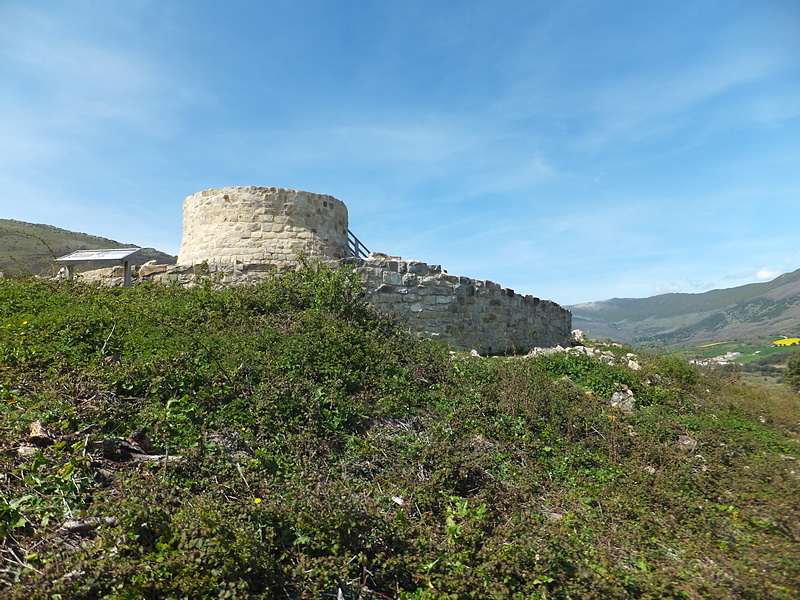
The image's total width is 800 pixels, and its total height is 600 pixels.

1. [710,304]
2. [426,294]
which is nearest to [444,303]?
[426,294]

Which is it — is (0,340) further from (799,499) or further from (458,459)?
(799,499)

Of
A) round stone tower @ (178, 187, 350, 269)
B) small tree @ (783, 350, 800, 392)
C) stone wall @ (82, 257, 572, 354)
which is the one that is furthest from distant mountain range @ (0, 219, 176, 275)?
small tree @ (783, 350, 800, 392)

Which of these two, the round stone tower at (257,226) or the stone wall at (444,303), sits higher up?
the round stone tower at (257,226)

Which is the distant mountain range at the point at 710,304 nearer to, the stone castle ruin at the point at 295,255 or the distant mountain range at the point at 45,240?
the distant mountain range at the point at 45,240

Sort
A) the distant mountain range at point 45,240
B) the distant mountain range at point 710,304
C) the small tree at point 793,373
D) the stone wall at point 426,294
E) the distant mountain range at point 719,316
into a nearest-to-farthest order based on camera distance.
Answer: the stone wall at point 426,294
the small tree at point 793,373
the distant mountain range at point 710,304
the distant mountain range at point 719,316
the distant mountain range at point 45,240

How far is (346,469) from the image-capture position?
460cm

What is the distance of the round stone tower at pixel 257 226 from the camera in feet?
34.7

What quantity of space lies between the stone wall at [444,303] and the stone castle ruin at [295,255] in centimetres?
2

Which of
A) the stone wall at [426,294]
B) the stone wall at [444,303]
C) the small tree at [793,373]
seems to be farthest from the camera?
the stone wall at [444,303]

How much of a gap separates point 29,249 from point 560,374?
1922 inches

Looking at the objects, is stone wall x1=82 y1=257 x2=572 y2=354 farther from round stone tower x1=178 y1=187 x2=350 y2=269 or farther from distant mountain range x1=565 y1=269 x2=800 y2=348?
distant mountain range x1=565 y1=269 x2=800 y2=348

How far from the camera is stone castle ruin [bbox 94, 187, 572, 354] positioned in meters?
10.3

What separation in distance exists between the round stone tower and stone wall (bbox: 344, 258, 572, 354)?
132 centimetres

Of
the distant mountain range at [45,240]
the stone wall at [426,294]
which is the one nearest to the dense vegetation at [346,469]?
the stone wall at [426,294]
